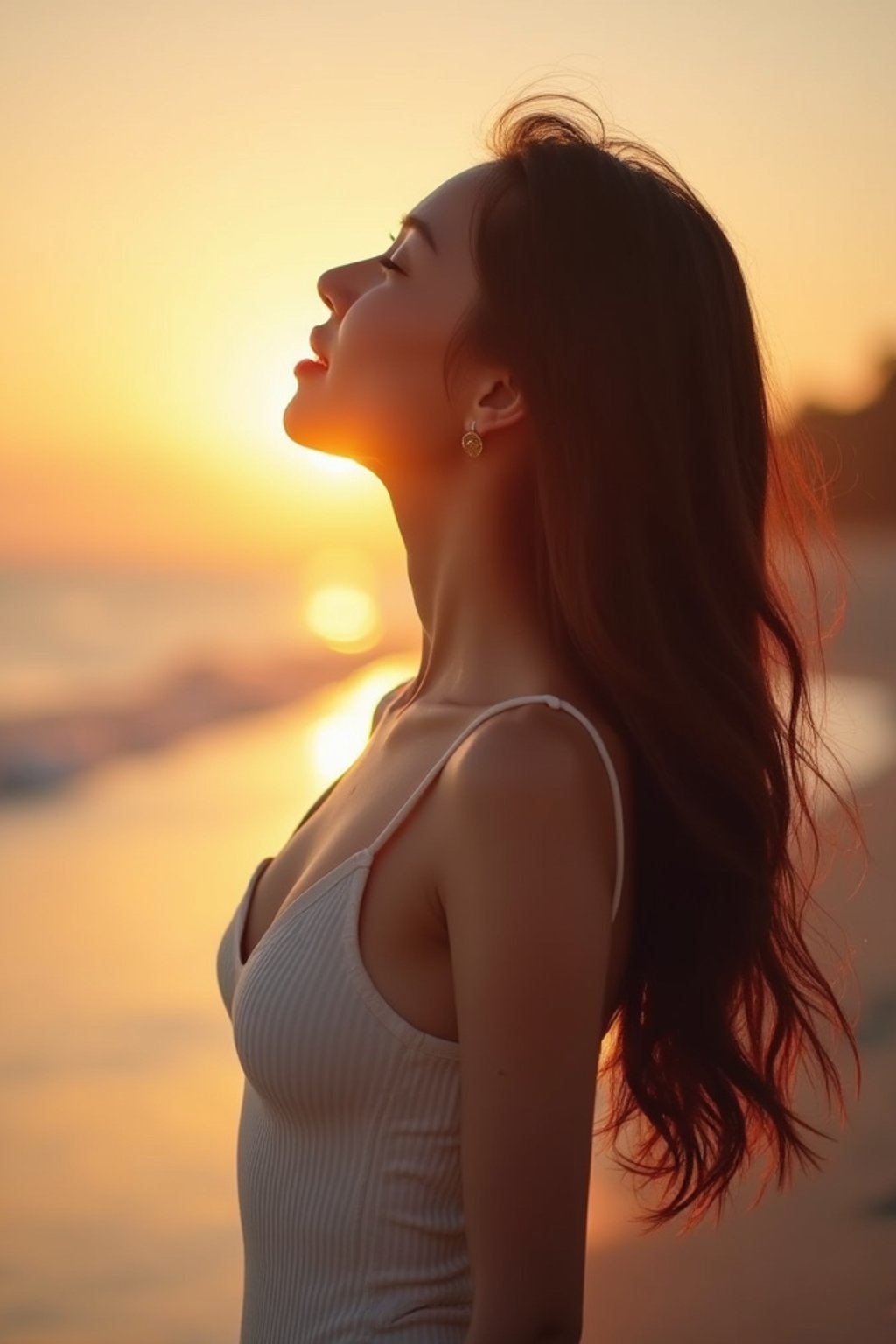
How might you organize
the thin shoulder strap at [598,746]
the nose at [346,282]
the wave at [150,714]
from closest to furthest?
the thin shoulder strap at [598,746], the nose at [346,282], the wave at [150,714]

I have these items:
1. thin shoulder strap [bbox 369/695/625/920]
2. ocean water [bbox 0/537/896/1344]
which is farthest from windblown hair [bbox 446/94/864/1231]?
ocean water [bbox 0/537/896/1344]

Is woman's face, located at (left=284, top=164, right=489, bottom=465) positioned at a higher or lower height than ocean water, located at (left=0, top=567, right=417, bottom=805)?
lower

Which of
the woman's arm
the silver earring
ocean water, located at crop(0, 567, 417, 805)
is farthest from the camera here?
ocean water, located at crop(0, 567, 417, 805)

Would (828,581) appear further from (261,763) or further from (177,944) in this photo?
(177,944)

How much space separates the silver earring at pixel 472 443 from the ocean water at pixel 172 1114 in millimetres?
2309

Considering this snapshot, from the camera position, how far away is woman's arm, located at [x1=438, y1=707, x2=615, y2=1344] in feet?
4.91

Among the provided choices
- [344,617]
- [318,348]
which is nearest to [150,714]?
[344,617]

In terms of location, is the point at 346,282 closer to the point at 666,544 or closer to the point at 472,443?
the point at 472,443

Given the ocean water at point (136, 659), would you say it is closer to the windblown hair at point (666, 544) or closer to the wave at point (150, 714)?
the wave at point (150, 714)

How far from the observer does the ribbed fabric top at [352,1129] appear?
1.67 m

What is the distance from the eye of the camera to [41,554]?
95.3 ft

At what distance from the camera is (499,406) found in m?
1.85

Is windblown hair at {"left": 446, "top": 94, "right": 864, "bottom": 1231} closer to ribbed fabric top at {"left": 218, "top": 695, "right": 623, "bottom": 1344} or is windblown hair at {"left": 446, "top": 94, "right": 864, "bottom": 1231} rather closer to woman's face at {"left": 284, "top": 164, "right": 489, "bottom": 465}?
woman's face at {"left": 284, "top": 164, "right": 489, "bottom": 465}

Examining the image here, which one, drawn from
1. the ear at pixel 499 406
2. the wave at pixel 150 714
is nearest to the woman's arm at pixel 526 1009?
the ear at pixel 499 406
